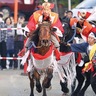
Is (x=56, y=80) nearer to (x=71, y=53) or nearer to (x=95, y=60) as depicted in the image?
(x=71, y=53)

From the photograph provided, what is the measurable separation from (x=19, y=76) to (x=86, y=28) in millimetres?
4734

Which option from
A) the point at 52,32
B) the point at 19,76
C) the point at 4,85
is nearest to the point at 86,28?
the point at 52,32

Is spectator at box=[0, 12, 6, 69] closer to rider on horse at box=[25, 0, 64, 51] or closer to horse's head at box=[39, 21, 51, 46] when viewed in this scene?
rider on horse at box=[25, 0, 64, 51]

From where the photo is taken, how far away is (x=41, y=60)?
1095 centimetres

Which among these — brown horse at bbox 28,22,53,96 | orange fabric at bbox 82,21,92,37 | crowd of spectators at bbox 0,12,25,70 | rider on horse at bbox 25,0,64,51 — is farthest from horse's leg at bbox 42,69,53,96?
crowd of spectators at bbox 0,12,25,70

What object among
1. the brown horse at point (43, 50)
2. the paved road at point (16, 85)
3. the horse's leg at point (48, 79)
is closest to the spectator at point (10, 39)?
the paved road at point (16, 85)

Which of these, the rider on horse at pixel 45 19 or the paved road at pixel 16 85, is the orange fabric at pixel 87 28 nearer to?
the rider on horse at pixel 45 19

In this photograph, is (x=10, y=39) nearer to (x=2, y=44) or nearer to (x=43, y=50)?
(x=2, y=44)

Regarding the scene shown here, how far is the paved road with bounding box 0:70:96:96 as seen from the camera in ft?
41.0

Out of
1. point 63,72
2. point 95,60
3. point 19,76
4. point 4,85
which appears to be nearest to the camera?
point 95,60

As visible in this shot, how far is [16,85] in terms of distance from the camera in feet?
45.2

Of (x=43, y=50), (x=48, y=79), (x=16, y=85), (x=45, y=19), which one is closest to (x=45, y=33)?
(x=43, y=50)

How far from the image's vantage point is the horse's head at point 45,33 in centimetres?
1044

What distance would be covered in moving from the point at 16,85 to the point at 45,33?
352 centimetres
